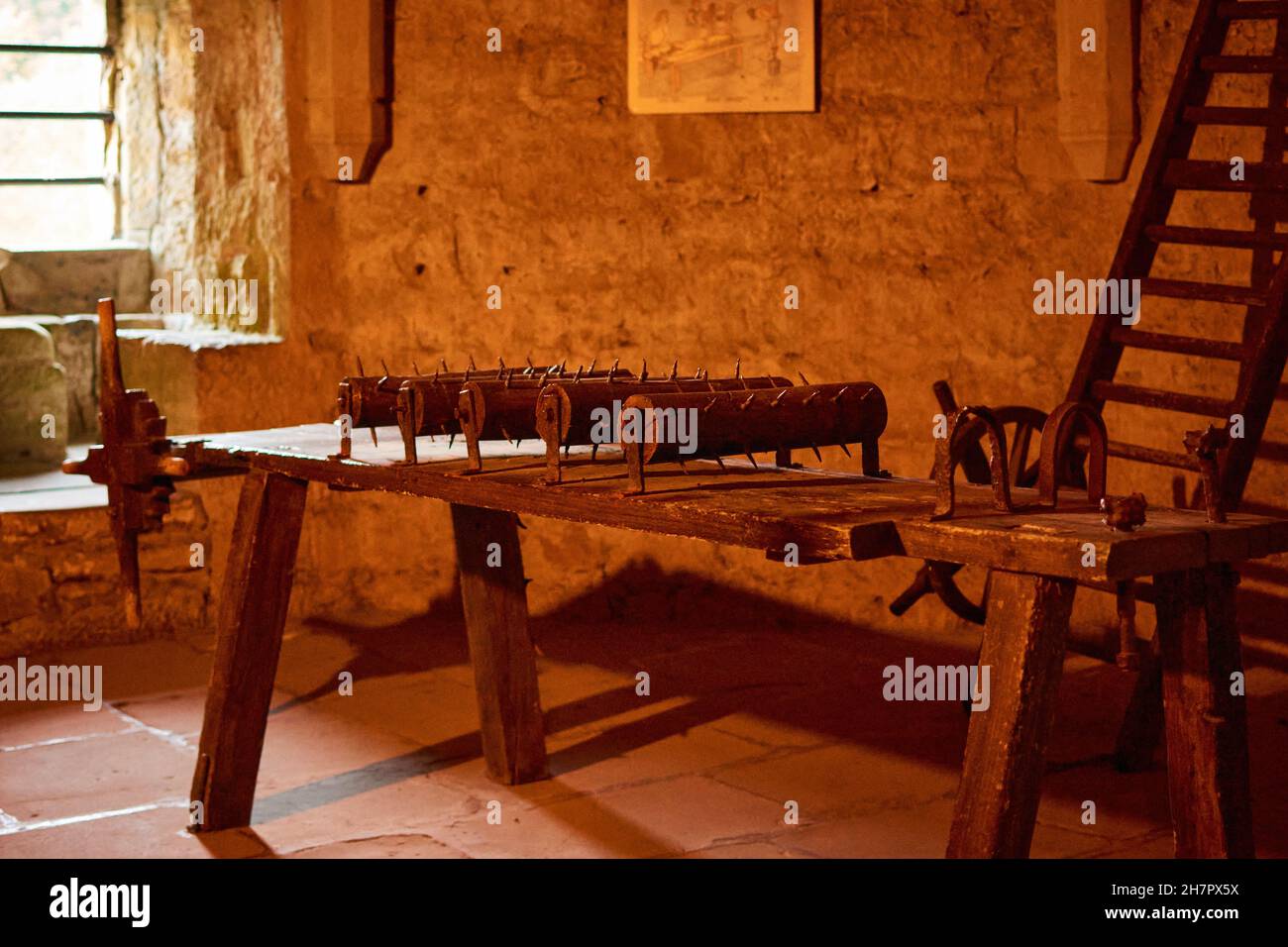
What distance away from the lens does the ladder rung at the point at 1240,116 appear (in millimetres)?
4684

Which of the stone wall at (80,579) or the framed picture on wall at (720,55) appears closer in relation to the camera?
the stone wall at (80,579)

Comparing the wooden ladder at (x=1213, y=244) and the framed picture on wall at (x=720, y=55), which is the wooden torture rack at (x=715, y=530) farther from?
the framed picture on wall at (x=720, y=55)

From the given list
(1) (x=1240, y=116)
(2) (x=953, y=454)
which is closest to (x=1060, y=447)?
(2) (x=953, y=454)

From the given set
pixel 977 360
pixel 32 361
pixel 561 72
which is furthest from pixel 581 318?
pixel 32 361

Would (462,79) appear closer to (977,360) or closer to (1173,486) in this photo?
(977,360)

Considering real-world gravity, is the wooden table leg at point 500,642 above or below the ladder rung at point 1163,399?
below

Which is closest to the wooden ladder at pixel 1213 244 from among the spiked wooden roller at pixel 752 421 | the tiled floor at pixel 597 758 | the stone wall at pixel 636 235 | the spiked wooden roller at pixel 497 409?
the stone wall at pixel 636 235

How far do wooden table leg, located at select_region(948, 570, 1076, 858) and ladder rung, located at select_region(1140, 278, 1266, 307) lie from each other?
2.28 meters

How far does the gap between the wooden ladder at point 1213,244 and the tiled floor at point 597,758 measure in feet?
3.05

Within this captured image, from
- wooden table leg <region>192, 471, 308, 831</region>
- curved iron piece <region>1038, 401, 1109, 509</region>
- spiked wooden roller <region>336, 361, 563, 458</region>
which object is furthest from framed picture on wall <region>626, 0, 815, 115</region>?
curved iron piece <region>1038, 401, 1109, 509</region>

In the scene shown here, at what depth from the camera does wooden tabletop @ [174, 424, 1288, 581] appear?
242 cm

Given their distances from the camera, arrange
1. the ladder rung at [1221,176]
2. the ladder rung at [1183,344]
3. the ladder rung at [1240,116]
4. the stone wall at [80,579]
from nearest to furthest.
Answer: the ladder rung at [1183,344]
the ladder rung at [1221,176]
the ladder rung at [1240,116]
the stone wall at [80,579]

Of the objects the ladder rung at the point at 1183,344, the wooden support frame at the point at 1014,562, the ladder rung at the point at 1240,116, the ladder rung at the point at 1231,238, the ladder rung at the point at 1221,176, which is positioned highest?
the ladder rung at the point at 1240,116

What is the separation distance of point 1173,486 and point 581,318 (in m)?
2.17
